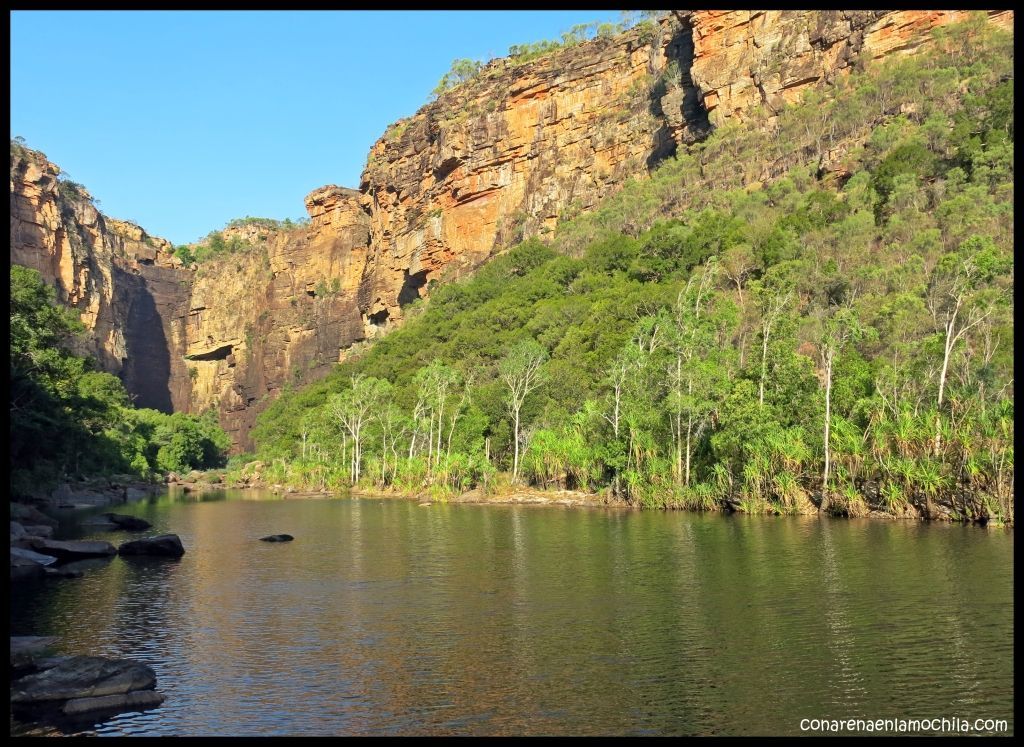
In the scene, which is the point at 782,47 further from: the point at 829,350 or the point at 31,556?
the point at 31,556

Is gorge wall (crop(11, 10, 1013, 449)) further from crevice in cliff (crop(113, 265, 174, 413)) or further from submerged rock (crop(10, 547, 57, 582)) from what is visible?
submerged rock (crop(10, 547, 57, 582))

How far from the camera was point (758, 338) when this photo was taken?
162 ft

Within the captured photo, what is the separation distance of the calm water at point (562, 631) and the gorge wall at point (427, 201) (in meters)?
74.4

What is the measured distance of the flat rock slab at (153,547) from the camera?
29.1 meters

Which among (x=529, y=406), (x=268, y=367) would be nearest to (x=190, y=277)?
(x=268, y=367)

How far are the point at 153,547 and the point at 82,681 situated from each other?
55.6ft

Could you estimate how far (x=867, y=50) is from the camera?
85125mm

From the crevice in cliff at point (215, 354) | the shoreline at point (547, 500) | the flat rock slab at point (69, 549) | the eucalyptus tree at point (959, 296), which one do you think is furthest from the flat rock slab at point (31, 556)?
the crevice in cliff at point (215, 354)

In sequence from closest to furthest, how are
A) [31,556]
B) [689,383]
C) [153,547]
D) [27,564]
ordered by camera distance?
[27,564]
[31,556]
[153,547]
[689,383]

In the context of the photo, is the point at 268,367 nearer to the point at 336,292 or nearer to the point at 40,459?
the point at 336,292

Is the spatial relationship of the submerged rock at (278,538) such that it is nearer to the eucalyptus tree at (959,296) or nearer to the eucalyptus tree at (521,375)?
the eucalyptus tree at (959,296)

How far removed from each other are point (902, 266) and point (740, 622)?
45652 mm

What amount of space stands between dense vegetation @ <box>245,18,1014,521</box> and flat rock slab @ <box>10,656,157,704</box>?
2709 cm

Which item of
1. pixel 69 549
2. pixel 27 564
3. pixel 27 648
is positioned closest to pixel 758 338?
pixel 69 549
